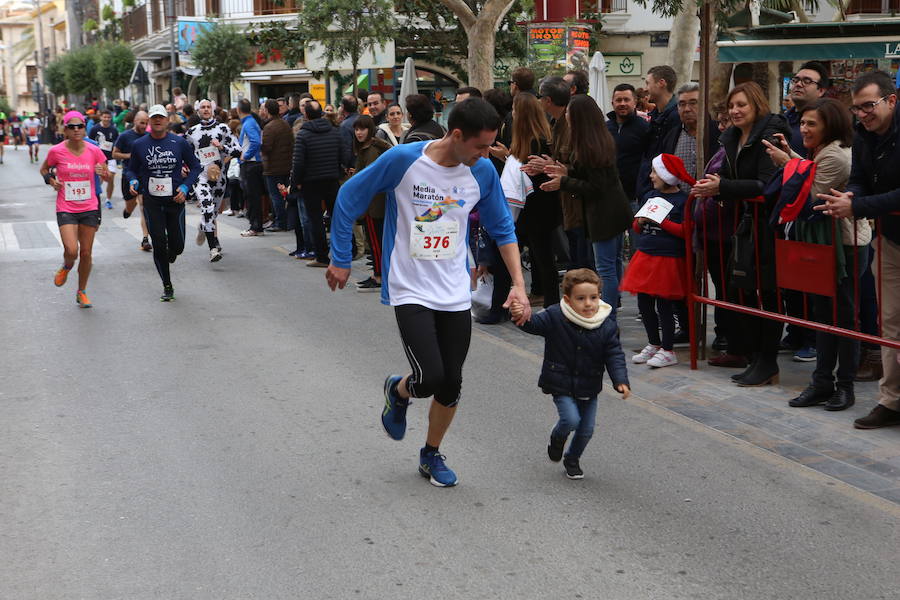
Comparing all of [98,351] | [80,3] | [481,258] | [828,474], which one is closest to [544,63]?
[481,258]

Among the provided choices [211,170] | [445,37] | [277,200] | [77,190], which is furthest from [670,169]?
[445,37]

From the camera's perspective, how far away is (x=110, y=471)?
582cm

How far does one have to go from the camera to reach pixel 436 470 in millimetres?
5594

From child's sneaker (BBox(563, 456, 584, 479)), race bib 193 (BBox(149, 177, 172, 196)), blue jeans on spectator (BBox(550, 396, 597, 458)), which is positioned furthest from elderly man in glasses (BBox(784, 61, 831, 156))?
race bib 193 (BBox(149, 177, 172, 196))

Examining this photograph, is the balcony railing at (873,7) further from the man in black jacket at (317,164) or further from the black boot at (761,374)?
the black boot at (761,374)

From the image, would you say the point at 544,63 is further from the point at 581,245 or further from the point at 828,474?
the point at 828,474

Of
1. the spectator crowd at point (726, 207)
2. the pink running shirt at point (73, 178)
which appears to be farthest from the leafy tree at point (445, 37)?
the spectator crowd at point (726, 207)

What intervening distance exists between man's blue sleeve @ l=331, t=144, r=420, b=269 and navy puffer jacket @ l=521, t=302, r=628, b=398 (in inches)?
36.4

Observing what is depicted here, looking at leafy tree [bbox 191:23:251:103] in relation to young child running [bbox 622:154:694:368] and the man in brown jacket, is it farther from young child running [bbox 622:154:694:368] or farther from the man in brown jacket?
young child running [bbox 622:154:694:368]

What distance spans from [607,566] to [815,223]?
3269mm

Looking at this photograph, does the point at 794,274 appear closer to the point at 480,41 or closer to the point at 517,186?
the point at 517,186

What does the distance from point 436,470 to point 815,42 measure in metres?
12.4

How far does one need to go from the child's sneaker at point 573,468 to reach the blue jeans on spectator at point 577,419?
0.02 meters

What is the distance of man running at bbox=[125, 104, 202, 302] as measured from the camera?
11.5 m
